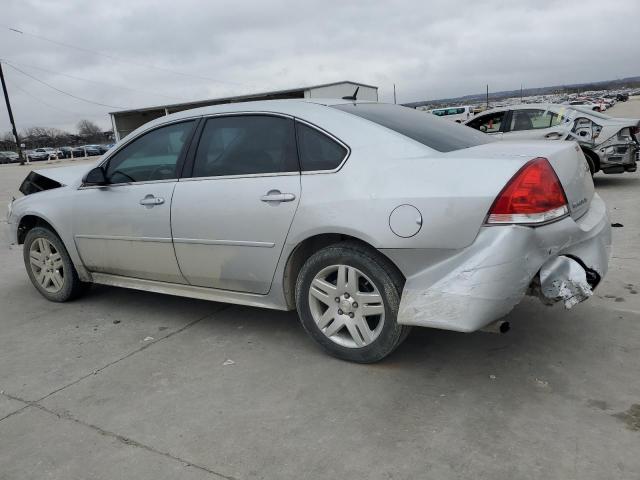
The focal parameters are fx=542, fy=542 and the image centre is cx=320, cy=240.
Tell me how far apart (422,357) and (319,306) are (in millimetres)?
708

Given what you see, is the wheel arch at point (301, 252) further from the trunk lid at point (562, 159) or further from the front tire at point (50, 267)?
the front tire at point (50, 267)

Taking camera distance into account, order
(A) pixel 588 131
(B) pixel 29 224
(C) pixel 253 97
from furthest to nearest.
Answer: (C) pixel 253 97, (A) pixel 588 131, (B) pixel 29 224

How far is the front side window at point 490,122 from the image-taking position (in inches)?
397

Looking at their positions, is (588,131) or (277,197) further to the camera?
(588,131)

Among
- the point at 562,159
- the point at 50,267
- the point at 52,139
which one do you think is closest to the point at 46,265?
the point at 50,267

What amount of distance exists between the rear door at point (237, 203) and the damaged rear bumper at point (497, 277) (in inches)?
37.1

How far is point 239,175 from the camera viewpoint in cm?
350

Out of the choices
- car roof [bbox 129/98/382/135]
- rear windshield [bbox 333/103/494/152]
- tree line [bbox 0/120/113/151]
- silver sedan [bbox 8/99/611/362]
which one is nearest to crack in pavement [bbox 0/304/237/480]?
silver sedan [bbox 8/99/611/362]

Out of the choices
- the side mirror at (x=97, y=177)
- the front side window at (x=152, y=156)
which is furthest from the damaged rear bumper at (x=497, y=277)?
the side mirror at (x=97, y=177)

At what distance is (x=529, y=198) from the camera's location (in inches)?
105

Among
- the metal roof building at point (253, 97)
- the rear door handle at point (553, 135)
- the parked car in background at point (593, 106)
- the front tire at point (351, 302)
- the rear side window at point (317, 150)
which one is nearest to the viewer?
the front tire at point (351, 302)

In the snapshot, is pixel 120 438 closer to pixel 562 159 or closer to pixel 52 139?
pixel 562 159

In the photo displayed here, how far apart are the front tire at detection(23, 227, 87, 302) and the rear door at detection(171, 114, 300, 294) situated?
150 cm

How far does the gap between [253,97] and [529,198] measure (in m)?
20.5
